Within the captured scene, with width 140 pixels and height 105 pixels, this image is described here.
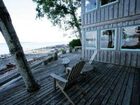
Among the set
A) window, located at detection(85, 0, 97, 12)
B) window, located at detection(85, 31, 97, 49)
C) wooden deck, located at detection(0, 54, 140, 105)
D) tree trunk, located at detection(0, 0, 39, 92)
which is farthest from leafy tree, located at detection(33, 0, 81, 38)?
tree trunk, located at detection(0, 0, 39, 92)

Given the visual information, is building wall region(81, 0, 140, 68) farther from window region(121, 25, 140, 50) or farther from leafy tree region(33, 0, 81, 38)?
leafy tree region(33, 0, 81, 38)

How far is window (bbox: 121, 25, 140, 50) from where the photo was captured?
19.5ft

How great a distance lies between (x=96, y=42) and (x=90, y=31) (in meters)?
0.94

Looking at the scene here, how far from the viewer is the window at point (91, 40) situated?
7.88 meters

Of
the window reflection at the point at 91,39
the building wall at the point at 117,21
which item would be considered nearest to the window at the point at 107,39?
the building wall at the point at 117,21

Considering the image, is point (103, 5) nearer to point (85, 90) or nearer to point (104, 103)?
point (85, 90)

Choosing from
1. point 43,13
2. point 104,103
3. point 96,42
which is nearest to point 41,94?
point 104,103

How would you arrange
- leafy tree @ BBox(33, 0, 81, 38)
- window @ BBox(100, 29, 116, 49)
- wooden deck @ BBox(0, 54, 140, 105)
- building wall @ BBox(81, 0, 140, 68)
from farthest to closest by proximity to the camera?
leafy tree @ BBox(33, 0, 81, 38), window @ BBox(100, 29, 116, 49), building wall @ BBox(81, 0, 140, 68), wooden deck @ BBox(0, 54, 140, 105)

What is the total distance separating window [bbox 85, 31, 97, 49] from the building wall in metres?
0.27

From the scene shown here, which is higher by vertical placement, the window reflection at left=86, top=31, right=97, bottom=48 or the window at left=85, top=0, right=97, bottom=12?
the window at left=85, top=0, right=97, bottom=12

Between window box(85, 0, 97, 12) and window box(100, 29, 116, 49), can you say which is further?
window box(85, 0, 97, 12)

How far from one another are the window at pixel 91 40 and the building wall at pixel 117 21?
0.88 feet

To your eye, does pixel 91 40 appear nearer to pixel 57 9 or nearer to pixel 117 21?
pixel 117 21

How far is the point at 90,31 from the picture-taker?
8148mm
